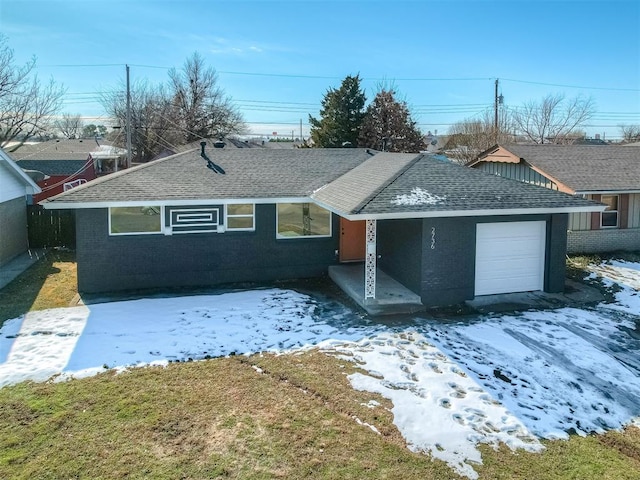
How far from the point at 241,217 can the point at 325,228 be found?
2386mm

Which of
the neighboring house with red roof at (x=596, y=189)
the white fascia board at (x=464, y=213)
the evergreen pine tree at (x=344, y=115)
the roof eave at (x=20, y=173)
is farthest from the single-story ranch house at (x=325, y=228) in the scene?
the evergreen pine tree at (x=344, y=115)

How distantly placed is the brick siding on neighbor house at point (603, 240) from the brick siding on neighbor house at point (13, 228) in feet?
60.7

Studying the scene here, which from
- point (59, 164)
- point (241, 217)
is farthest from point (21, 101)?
point (241, 217)

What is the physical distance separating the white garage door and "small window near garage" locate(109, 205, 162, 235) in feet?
26.0

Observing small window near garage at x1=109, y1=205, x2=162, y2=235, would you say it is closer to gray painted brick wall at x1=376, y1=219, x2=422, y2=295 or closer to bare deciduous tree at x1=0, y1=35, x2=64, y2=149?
gray painted brick wall at x1=376, y1=219, x2=422, y2=295

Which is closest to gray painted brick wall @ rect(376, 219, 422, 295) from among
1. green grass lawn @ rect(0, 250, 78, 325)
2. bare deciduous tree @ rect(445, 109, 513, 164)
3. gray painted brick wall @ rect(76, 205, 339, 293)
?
gray painted brick wall @ rect(76, 205, 339, 293)

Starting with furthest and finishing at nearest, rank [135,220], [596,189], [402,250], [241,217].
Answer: [596,189], [241,217], [135,220], [402,250]

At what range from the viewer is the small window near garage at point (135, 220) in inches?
469

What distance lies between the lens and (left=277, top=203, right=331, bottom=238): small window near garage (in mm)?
13227

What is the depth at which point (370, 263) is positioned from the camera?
34.7ft

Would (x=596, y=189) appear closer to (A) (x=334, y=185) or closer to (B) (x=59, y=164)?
(A) (x=334, y=185)

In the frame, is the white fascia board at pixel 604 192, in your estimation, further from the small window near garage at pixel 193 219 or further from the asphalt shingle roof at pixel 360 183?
the small window near garage at pixel 193 219

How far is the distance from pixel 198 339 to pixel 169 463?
146 inches

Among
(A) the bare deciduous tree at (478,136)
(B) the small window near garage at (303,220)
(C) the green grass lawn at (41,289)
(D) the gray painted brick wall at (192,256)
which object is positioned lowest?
(C) the green grass lawn at (41,289)
